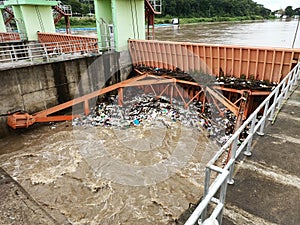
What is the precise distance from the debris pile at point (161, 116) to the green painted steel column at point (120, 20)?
3.35m

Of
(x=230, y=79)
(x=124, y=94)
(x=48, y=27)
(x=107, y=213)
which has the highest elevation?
(x=48, y=27)

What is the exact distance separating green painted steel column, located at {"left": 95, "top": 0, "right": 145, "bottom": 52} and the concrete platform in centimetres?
941

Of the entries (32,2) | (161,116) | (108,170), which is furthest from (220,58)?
(32,2)

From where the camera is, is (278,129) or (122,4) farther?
(122,4)

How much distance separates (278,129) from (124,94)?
8.50 metres

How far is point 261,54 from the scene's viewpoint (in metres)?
8.09

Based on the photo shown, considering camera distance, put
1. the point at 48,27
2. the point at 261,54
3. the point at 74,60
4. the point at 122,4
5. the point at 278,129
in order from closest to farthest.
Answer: the point at 278,129 → the point at 261,54 → the point at 74,60 → the point at 122,4 → the point at 48,27

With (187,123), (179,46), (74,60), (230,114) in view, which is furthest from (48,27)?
(230,114)

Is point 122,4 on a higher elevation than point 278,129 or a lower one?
higher

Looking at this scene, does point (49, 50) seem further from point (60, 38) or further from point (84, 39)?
point (60, 38)

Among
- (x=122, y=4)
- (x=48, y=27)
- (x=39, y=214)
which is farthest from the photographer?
(x=48, y=27)

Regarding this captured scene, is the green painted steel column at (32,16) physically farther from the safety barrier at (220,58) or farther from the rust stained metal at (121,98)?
the rust stained metal at (121,98)

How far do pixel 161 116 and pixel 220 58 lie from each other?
342 centimetres

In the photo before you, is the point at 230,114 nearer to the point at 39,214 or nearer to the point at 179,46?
the point at 179,46
